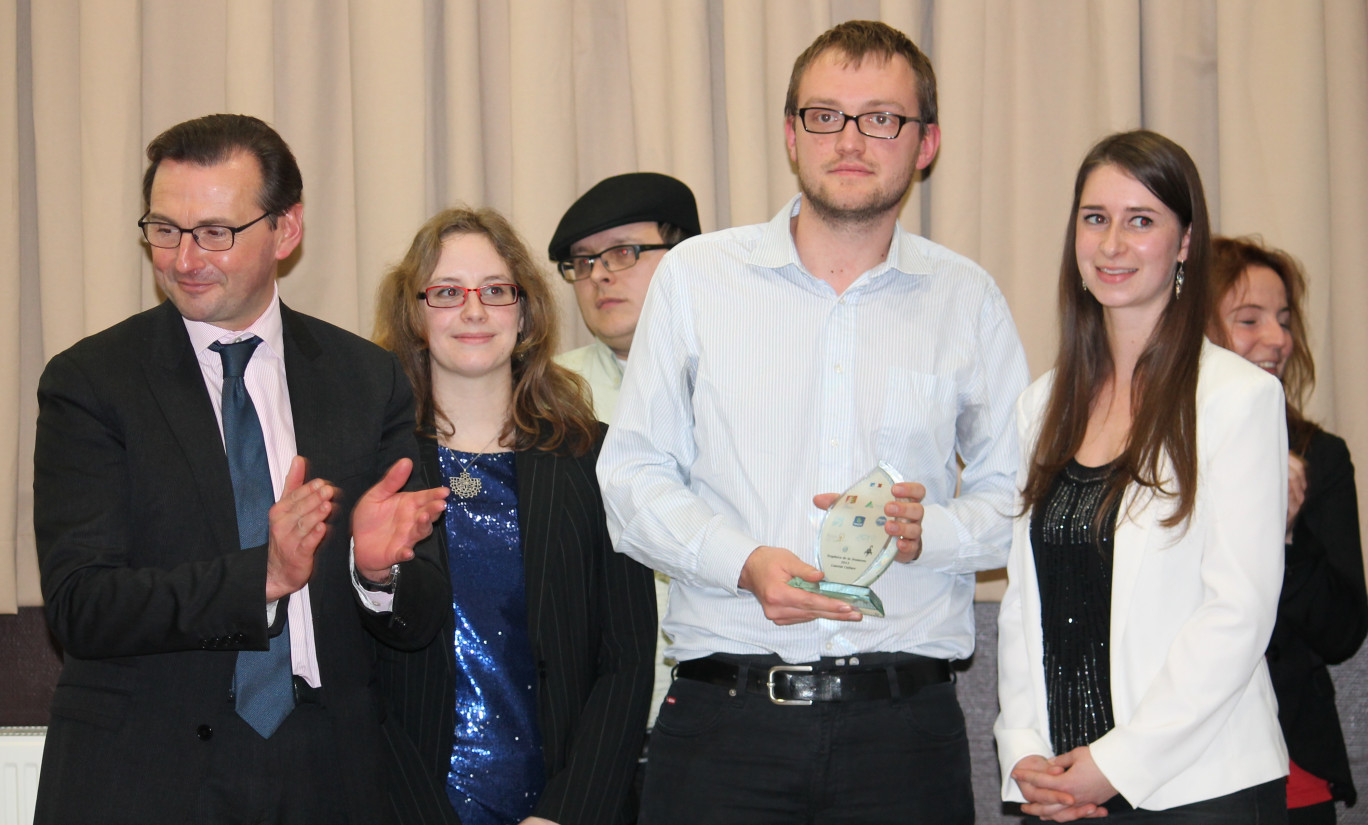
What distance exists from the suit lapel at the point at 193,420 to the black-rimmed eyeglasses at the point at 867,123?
1.33m

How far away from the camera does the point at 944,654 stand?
90.7 inches

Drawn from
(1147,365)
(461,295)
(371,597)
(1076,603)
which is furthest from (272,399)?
(1147,365)

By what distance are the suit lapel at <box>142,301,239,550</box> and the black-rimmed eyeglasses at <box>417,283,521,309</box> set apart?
0.60 metres

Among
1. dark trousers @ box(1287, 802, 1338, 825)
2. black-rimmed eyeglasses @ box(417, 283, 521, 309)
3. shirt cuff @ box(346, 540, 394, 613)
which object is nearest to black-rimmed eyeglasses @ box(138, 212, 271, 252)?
black-rimmed eyeglasses @ box(417, 283, 521, 309)

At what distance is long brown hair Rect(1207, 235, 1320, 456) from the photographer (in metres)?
2.83

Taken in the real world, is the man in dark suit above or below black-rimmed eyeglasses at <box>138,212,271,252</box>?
below

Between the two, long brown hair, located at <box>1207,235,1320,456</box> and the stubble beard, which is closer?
the stubble beard

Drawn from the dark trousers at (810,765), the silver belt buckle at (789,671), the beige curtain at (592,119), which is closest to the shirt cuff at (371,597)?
the dark trousers at (810,765)

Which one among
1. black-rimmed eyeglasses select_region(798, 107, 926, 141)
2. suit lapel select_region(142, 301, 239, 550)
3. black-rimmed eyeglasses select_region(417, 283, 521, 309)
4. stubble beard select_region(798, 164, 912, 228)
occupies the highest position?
black-rimmed eyeglasses select_region(798, 107, 926, 141)

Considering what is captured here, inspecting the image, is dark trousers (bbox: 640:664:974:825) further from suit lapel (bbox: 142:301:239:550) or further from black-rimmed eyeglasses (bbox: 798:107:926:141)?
black-rimmed eyeglasses (bbox: 798:107:926:141)

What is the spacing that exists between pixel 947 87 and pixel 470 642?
82.8 inches

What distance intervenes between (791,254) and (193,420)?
122 cm

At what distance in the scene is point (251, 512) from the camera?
2.04 m

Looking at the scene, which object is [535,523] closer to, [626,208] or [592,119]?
[626,208]
